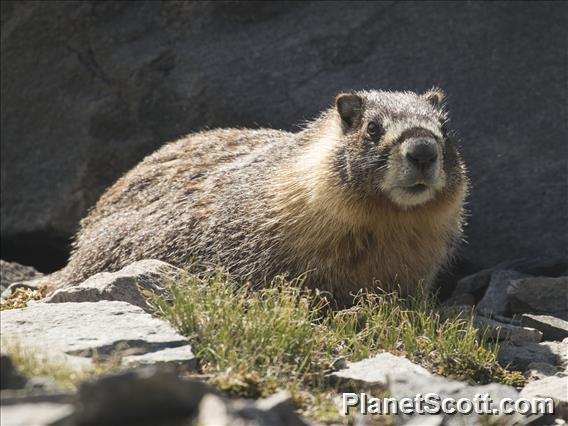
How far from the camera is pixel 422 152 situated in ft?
26.6

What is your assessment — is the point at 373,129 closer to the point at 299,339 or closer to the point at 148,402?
the point at 299,339

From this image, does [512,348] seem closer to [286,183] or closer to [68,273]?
[286,183]

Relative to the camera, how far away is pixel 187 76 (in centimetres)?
1200

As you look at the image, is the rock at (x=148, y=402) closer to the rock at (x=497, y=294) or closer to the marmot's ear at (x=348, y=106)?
the marmot's ear at (x=348, y=106)

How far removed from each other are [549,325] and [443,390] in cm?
298

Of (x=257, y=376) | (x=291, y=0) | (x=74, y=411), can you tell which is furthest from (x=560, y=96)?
(x=74, y=411)

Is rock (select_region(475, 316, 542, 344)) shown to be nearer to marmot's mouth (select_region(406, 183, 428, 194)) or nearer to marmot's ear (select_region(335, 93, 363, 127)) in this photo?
marmot's mouth (select_region(406, 183, 428, 194))

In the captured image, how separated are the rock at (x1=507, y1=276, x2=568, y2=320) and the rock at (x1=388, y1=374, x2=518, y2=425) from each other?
376cm

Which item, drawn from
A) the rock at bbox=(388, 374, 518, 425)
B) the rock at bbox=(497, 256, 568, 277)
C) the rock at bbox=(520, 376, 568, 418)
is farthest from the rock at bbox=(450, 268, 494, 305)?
the rock at bbox=(388, 374, 518, 425)

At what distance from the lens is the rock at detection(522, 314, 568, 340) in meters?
8.55

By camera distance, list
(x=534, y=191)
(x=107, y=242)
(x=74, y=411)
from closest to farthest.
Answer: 1. (x=74, y=411)
2. (x=107, y=242)
3. (x=534, y=191)

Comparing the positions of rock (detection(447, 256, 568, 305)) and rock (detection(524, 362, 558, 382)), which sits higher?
rock (detection(447, 256, 568, 305))

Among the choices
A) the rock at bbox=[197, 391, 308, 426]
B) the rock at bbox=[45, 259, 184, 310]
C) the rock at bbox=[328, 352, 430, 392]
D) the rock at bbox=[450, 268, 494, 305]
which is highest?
the rock at bbox=[45, 259, 184, 310]

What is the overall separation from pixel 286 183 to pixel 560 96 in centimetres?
385
